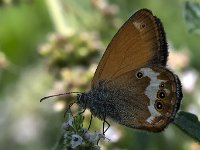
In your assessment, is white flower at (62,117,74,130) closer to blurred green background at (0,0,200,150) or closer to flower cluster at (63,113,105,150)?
flower cluster at (63,113,105,150)

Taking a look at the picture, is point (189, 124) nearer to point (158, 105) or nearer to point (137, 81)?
point (158, 105)

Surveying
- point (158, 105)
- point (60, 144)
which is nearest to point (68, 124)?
point (60, 144)

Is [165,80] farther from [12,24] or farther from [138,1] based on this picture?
[12,24]

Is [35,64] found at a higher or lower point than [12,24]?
lower

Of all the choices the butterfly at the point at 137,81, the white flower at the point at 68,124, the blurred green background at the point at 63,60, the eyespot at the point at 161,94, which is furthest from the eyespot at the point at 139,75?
the white flower at the point at 68,124

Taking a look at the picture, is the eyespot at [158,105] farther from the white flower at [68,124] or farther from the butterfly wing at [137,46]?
the white flower at [68,124]

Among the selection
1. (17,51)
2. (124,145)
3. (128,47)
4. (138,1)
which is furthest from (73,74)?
(17,51)
